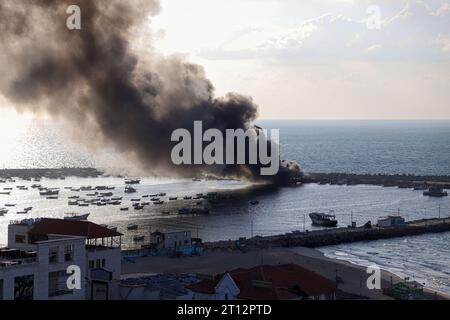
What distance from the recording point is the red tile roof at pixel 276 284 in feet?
106

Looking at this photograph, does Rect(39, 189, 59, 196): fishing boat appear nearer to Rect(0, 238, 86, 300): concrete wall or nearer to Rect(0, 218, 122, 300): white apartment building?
Rect(0, 218, 122, 300): white apartment building

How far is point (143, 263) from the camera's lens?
5297cm

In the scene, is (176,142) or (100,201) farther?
(176,142)

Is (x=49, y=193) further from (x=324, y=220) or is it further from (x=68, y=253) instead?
(x=68, y=253)

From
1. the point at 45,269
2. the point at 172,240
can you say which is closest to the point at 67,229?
the point at 45,269

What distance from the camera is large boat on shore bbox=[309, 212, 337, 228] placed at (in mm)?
80944

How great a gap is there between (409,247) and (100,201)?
4805 centimetres

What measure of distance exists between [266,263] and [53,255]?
26.8m

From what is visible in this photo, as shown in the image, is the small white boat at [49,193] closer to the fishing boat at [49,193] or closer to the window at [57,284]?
the fishing boat at [49,193]

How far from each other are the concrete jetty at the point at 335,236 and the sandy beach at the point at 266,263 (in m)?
3.04

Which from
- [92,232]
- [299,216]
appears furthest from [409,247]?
[92,232]
